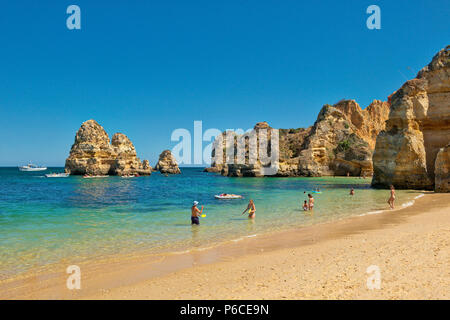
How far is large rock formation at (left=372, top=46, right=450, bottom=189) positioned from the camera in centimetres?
3033

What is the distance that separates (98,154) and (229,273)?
78330 millimetres

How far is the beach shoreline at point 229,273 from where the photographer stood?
5.25 meters

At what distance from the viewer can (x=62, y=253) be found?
9438 mm

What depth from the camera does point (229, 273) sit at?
670 cm

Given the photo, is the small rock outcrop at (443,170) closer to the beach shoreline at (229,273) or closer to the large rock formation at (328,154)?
the beach shoreline at (229,273)

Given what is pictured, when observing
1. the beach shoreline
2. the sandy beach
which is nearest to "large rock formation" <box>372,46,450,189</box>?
the beach shoreline

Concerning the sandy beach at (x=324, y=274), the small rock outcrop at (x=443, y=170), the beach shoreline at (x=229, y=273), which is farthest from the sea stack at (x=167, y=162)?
the sandy beach at (x=324, y=274)

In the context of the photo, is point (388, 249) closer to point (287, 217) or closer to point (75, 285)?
point (75, 285)

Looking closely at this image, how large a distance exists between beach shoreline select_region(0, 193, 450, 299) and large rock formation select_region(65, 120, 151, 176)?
7478 centimetres

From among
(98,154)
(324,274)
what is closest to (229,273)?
(324,274)

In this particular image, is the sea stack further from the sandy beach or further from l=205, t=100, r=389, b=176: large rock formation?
the sandy beach

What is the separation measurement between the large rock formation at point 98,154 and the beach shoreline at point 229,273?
74776 mm

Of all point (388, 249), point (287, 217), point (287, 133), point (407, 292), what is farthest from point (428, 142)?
point (287, 133)
